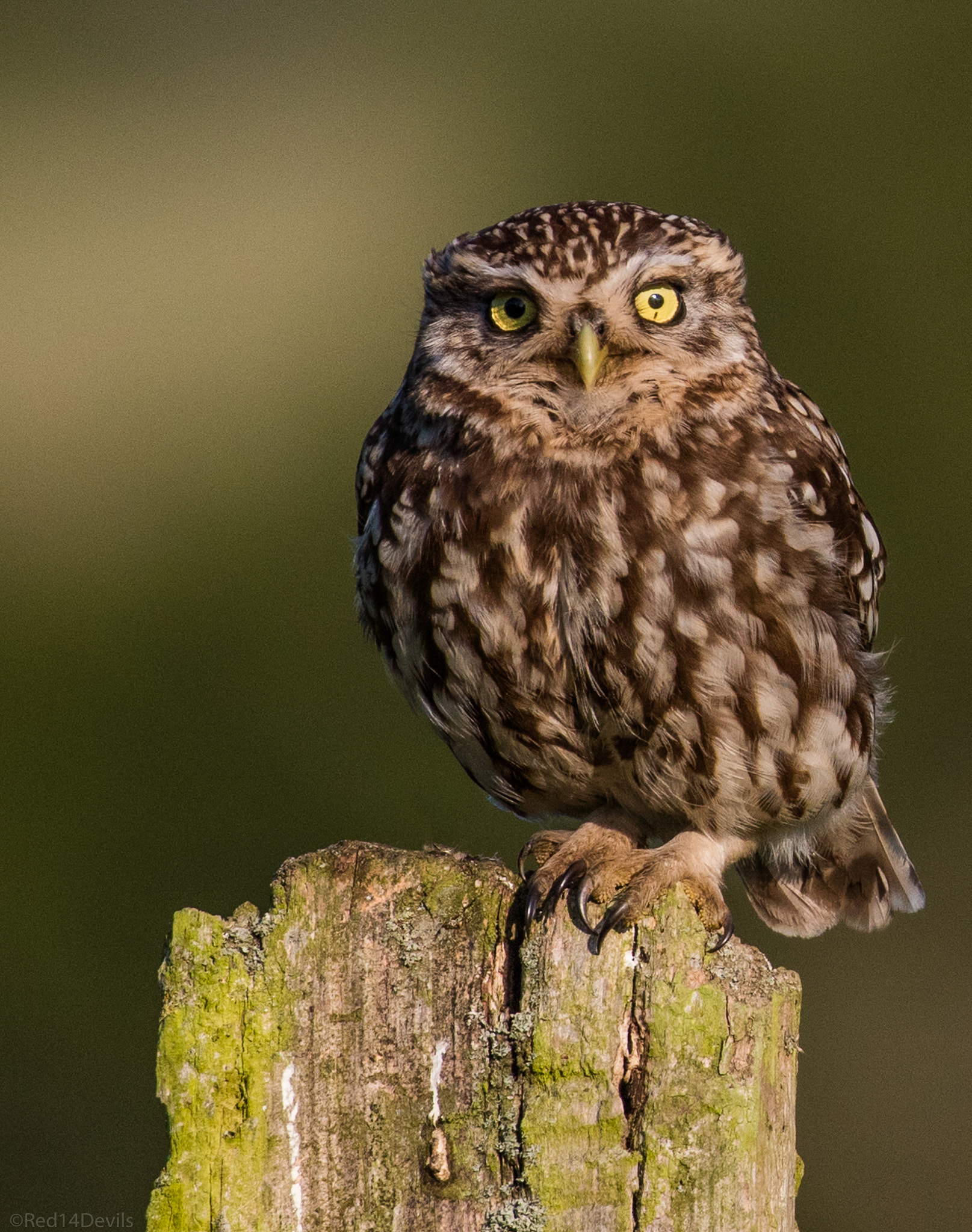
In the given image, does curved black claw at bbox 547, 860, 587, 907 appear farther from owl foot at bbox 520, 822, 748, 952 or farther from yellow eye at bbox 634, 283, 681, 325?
yellow eye at bbox 634, 283, 681, 325

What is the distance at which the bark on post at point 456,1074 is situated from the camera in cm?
231

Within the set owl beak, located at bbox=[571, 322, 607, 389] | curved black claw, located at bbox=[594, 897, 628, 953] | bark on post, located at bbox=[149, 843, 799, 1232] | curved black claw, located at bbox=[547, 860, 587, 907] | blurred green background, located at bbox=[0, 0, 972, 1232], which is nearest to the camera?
bark on post, located at bbox=[149, 843, 799, 1232]

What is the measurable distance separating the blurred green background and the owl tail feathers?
1.85 m

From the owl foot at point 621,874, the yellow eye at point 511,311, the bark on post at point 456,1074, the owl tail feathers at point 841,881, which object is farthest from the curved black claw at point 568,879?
the owl tail feathers at point 841,881

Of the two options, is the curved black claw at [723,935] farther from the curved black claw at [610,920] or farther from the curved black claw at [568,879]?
the curved black claw at [568,879]

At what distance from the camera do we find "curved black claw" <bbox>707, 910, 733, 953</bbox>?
2510mm

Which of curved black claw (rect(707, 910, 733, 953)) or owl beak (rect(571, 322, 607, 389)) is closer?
curved black claw (rect(707, 910, 733, 953))

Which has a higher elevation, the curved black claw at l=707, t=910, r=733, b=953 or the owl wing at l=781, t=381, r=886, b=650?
the owl wing at l=781, t=381, r=886, b=650

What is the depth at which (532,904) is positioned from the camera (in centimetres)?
252

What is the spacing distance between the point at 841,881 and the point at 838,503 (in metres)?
1.19

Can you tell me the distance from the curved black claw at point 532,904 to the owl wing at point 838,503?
44.8 inches

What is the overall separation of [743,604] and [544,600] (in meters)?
0.40

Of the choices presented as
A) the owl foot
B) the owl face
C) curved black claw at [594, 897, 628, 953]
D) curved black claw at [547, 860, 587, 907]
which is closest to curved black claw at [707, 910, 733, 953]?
the owl foot

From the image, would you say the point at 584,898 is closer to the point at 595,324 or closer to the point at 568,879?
the point at 568,879
